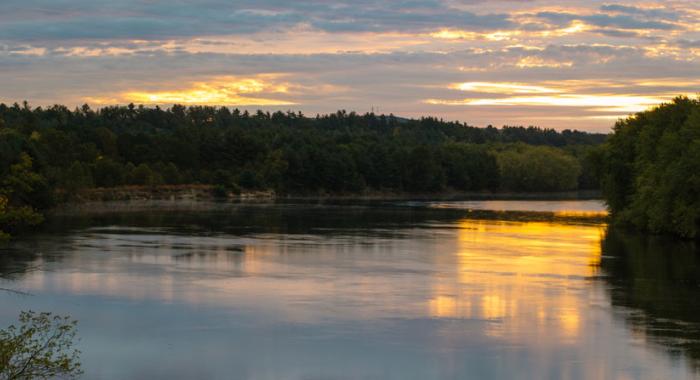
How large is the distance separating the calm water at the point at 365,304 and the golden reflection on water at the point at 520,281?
117 millimetres

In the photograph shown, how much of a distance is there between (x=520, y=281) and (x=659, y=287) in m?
5.27

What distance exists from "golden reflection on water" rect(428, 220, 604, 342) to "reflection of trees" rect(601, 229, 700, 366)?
4.20 ft

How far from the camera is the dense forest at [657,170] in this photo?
58.9m

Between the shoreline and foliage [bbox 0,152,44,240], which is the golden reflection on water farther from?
the shoreline

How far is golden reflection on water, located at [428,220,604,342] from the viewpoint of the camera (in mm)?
30406

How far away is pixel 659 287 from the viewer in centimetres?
3822

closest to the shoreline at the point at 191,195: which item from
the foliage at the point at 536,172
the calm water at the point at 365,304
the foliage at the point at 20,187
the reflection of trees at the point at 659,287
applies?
the foliage at the point at 536,172

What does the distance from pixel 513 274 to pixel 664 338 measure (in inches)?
622

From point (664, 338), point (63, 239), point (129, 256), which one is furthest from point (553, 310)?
point (63, 239)

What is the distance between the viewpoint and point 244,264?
45.5 m

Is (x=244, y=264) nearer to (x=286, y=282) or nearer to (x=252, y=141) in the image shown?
(x=286, y=282)

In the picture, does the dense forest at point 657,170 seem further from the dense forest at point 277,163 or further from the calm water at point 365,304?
the dense forest at point 277,163

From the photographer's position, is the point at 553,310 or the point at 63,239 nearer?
the point at 553,310

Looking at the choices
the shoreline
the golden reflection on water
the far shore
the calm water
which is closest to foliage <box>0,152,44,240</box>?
the calm water
